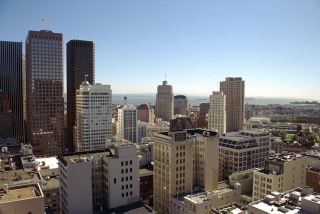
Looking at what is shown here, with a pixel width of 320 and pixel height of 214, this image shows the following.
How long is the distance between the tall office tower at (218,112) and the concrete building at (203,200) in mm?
79884

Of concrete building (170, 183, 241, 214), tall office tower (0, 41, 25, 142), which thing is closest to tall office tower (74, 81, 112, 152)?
concrete building (170, 183, 241, 214)

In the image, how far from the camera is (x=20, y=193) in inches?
1240

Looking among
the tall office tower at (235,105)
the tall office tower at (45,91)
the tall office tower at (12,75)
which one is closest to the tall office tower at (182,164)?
the tall office tower at (45,91)

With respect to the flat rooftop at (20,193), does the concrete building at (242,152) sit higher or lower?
lower

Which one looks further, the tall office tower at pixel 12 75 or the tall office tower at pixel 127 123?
the tall office tower at pixel 12 75

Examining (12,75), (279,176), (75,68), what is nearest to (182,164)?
(279,176)

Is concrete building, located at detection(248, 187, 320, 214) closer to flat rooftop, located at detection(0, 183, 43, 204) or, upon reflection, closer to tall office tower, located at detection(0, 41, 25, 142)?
flat rooftop, located at detection(0, 183, 43, 204)

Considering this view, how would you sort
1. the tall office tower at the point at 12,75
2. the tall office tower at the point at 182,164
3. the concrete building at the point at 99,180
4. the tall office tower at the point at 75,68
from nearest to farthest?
1. the concrete building at the point at 99,180
2. the tall office tower at the point at 182,164
3. the tall office tower at the point at 75,68
4. the tall office tower at the point at 12,75

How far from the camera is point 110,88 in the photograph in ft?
387

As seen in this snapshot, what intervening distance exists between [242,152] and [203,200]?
120ft

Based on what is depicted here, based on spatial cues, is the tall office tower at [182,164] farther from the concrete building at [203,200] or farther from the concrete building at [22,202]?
Result: the concrete building at [22,202]

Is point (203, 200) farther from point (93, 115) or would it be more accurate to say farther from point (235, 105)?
point (235, 105)

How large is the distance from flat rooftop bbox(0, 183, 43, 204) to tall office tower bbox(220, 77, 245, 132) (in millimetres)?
156505

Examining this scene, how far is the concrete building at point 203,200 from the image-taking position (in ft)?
160
